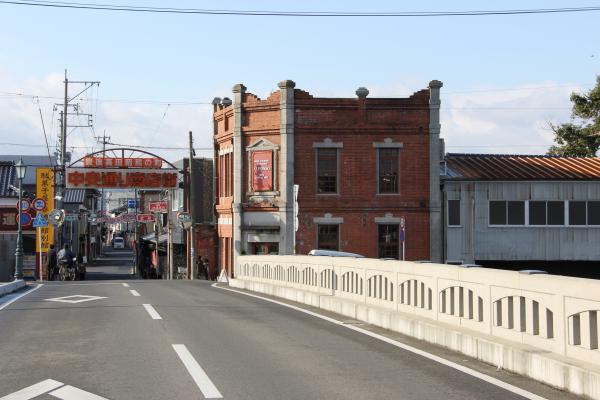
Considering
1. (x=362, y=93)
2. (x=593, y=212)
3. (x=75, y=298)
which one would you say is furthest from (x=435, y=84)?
(x=75, y=298)

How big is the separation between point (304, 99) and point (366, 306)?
2515 cm

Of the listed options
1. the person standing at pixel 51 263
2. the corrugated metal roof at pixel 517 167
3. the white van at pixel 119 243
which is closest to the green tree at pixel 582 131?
the corrugated metal roof at pixel 517 167

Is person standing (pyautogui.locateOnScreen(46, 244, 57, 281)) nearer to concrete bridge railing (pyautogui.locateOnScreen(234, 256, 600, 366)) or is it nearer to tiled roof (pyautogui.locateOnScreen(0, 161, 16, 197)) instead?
tiled roof (pyautogui.locateOnScreen(0, 161, 16, 197))

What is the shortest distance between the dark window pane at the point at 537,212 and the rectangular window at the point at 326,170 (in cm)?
982

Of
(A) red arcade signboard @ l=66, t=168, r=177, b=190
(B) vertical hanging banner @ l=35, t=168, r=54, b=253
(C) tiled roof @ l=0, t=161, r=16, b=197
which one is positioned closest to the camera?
(A) red arcade signboard @ l=66, t=168, r=177, b=190

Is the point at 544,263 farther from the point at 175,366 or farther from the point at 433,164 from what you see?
the point at 175,366

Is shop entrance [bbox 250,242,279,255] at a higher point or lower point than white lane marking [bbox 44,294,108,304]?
higher

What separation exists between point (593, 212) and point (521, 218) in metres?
3.70

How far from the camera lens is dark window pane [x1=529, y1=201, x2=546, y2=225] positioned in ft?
131

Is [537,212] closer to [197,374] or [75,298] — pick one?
[75,298]

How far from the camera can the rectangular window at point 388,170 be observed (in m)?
39.9

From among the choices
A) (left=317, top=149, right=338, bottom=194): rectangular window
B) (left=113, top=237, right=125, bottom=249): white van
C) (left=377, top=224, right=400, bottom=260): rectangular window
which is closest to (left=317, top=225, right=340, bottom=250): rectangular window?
(left=317, top=149, right=338, bottom=194): rectangular window

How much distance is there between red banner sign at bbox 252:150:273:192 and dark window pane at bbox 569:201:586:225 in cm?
1510

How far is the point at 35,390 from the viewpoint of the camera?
859cm
